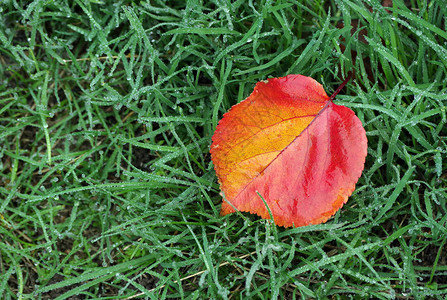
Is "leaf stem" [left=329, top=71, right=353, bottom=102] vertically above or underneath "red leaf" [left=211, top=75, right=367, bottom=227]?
above

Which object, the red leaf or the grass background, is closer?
the red leaf

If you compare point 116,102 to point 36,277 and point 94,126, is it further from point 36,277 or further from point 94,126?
point 36,277

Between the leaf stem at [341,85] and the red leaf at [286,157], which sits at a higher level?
the leaf stem at [341,85]

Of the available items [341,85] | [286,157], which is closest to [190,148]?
[286,157]

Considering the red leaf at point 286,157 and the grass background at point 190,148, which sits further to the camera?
the grass background at point 190,148

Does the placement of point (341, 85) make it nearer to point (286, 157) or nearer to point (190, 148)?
point (286, 157)
